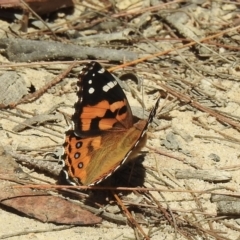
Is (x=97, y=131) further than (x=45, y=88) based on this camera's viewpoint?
No

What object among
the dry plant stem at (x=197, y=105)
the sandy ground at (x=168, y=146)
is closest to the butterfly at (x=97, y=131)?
the sandy ground at (x=168, y=146)

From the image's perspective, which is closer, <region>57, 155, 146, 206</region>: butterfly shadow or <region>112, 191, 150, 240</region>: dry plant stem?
<region>112, 191, 150, 240</region>: dry plant stem

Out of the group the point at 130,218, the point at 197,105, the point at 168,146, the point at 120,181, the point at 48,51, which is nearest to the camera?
the point at 130,218

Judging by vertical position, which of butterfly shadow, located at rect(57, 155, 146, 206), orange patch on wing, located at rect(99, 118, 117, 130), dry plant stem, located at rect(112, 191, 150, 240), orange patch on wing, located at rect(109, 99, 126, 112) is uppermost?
orange patch on wing, located at rect(109, 99, 126, 112)

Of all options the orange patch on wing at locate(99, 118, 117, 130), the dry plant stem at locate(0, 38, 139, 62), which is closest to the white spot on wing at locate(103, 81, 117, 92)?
the orange patch on wing at locate(99, 118, 117, 130)

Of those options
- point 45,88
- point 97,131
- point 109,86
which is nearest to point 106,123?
point 97,131

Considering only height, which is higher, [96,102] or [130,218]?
[96,102]

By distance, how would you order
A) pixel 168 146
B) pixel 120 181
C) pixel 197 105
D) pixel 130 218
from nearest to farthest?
1. pixel 130 218
2. pixel 120 181
3. pixel 168 146
4. pixel 197 105

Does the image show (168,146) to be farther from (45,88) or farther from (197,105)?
(45,88)

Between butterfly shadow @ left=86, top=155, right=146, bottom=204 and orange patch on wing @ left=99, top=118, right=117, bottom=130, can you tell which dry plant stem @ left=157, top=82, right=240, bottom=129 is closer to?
butterfly shadow @ left=86, top=155, right=146, bottom=204
